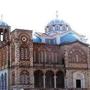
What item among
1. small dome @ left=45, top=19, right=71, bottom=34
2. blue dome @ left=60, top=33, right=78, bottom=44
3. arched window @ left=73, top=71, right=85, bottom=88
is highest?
small dome @ left=45, top=19, right=71, bottom=34

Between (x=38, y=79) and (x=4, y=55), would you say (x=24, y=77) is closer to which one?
(x=38, y=79)

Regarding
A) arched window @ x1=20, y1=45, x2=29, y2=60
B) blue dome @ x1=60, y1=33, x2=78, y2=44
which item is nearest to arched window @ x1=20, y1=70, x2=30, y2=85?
Result: arched window @ x1=20, y1=45, x2=29, y2=60

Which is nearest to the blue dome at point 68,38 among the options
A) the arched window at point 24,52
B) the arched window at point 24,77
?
the arched window at point 24,52

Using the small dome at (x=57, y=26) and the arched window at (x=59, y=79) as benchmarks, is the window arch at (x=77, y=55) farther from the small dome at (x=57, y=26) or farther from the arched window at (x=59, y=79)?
the small dome at (x=57, y=26)

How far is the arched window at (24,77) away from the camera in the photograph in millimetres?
59250

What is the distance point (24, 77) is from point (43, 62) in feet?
16.6

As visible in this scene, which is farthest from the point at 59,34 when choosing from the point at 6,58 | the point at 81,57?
the point at 6,58

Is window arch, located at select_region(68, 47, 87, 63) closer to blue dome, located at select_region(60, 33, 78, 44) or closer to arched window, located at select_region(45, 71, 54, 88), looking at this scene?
blue dome, located at select_region(60, 33, 78, 44)

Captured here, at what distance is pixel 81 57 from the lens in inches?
2557

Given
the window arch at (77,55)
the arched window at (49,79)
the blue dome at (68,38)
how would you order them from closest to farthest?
the arched window at (49,79) < the window arch at (77,55) < the blue dome at (68,38)

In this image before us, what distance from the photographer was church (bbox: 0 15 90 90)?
196 feet

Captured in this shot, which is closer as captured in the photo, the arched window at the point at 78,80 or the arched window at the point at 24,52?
the arched window at the point at 24,52

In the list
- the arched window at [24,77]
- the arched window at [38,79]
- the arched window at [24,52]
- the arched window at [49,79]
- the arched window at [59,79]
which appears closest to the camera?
the arched window at [24,77]

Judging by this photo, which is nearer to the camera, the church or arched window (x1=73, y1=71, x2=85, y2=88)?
the church
